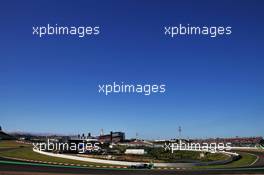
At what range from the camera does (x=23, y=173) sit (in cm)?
4088

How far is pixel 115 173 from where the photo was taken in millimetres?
44906

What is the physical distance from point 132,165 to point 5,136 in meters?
139

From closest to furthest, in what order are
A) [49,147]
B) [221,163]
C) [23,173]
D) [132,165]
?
[23,173] < [132,165] < [221,163] < [49,147]

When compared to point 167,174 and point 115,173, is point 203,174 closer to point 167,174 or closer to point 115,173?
point 167,174

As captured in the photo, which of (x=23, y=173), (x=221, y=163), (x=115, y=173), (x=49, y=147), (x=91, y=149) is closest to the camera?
(x=23, y=173)

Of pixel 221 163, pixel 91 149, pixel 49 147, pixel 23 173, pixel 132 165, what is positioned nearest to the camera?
pixel 23 173

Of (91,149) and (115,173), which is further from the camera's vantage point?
(91,149)

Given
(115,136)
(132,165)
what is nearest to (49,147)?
(132,165)

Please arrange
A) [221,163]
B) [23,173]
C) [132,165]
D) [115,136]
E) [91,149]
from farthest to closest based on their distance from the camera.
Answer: [115,136] < [91,149] < [221,163] < [132,165] < [23,173]

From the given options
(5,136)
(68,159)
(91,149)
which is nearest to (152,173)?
(68,159)

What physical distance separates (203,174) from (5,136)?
150 meters

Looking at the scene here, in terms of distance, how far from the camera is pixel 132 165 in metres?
54.8

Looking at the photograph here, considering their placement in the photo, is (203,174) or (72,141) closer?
(203,174)

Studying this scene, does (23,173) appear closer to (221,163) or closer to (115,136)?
(221,163)
